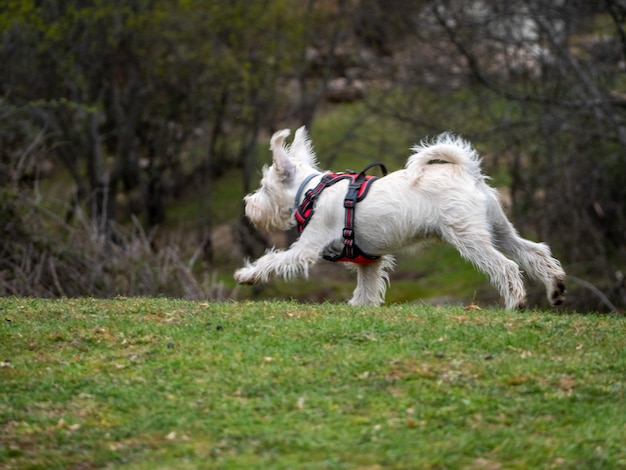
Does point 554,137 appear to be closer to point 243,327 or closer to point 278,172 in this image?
point 278,172

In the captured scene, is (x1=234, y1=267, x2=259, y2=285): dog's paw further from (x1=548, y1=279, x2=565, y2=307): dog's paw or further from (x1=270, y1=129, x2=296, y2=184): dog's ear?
(x1=548, y1=279, x2=565, y2=307): dog's paw

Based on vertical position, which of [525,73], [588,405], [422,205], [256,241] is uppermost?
[525,73]

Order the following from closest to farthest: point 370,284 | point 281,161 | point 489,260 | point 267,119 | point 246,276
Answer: point 489,260 → point 246,276 → point 281,161 → point 370,284 → point 267,119

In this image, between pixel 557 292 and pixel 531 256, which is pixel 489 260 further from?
pixel 557 292

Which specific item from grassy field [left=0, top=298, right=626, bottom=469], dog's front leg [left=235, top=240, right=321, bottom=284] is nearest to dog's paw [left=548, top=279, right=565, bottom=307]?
grassy field [left=0, top=298, right=626, bottom=469]

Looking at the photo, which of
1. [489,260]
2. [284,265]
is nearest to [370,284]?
[284,265]

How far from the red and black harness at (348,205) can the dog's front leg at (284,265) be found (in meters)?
0.18

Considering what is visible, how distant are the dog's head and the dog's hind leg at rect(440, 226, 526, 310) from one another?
1.79 metres

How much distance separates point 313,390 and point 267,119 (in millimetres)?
19458

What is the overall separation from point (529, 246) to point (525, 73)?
13688 mm

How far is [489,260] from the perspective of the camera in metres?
8.47

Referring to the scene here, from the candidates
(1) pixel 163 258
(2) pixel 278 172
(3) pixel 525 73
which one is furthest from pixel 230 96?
(2) pixel 278 172

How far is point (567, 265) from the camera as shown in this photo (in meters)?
19.7

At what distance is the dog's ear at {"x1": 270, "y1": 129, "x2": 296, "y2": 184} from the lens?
9375 millimetres
